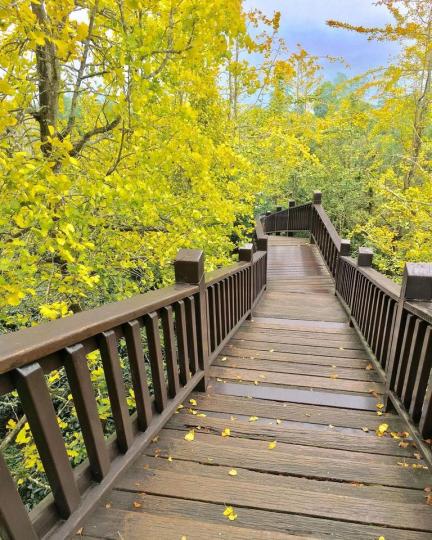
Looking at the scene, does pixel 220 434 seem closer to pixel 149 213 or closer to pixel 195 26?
pixel 149 213

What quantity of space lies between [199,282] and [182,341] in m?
0.42

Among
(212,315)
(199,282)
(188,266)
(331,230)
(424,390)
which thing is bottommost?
(424,390)

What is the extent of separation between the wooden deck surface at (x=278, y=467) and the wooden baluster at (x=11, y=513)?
421 millimetres

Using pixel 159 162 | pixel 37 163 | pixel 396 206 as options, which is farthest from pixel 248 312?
pixel 396 206

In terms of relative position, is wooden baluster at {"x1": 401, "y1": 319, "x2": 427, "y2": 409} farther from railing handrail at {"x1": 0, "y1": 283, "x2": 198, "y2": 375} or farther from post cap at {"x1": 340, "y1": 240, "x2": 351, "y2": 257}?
post cap at {"x1": 340, "y1": 240, "x2": 351, "y2": 257}

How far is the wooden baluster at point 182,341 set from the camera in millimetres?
2082

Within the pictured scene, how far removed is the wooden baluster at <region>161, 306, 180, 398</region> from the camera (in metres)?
1.87

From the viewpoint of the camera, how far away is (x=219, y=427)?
7.00 ft

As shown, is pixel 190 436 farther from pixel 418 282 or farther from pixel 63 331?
pixel 418 282

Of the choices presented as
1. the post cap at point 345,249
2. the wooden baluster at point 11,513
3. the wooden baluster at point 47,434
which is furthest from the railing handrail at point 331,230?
the wooden baluster at point 11,513

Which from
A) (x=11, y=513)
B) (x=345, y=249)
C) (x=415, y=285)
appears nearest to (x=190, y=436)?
(x=11, y=513)

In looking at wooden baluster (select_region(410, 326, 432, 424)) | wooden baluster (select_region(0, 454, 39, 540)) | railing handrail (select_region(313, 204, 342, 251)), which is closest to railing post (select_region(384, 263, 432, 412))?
wooden baluster (select_region(410, 326, 432, 424))

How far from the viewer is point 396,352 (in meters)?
2.27

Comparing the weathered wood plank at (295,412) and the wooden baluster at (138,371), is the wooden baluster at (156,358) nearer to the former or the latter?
the wooden baluster at (138,371)
